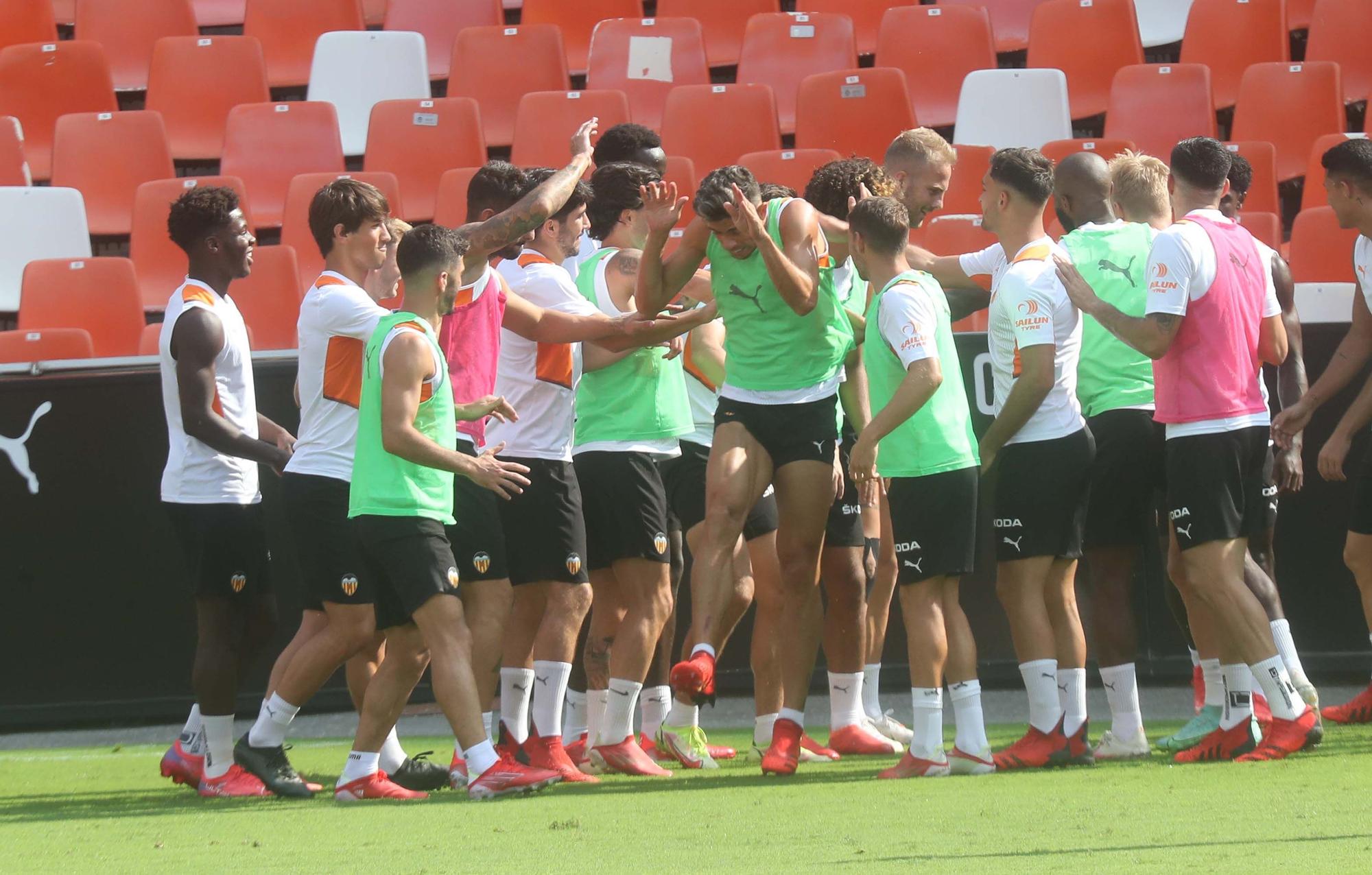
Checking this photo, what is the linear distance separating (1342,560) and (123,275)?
6.28m

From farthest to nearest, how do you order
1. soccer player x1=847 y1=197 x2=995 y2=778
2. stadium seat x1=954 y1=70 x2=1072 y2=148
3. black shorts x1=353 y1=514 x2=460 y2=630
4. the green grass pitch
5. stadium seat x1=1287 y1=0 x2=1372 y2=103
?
1. stadium seat x1=1287 y1=0 x2=1372 y2=103
2. stadium seat x1=954 y1=70 x2=1072 y2=148
3. soccer player x1=847 y1=197 x2=995 y2=778
4. black shorts x1=353 y1=514 x2=460 y2=630
5. the green grass pitch

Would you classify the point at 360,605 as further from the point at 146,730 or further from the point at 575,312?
the point at 146,730

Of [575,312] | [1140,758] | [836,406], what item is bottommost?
[1140,758]

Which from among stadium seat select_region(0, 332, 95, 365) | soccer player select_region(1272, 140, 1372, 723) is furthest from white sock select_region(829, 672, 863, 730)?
stadium seat select_region(0, 332, 95, 365)

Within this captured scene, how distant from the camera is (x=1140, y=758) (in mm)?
5434

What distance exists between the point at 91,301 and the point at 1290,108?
23.1 feet

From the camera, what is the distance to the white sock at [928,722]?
5109 mm

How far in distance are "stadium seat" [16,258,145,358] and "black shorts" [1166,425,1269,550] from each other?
563cm

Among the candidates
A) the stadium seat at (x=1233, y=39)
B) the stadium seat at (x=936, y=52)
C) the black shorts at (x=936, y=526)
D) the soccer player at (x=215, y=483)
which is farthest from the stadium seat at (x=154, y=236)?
the stadium seat at (x=1233, y=39)

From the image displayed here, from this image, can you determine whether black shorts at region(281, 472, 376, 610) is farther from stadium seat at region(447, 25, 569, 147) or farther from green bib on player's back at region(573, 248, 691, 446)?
stadium seat at region(447, 25, 569, 147)

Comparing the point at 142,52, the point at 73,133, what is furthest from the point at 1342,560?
the point at 142,52

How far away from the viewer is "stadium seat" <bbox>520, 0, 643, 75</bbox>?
11453 mm

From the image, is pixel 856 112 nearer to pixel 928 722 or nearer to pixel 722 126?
pixel 722 126

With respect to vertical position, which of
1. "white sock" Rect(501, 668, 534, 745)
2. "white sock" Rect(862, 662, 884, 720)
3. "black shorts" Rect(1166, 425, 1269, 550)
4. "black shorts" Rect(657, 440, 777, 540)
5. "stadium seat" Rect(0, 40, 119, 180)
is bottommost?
"white sock" Rect(862, 662, 884, 720)
